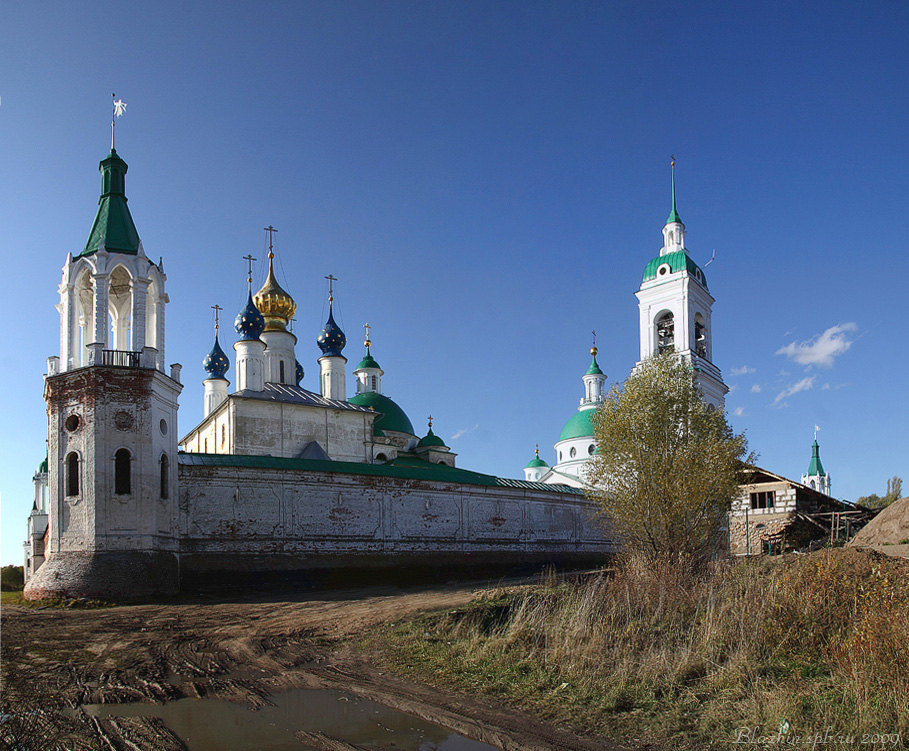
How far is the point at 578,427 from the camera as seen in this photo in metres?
49.2

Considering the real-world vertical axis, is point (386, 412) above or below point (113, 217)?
below

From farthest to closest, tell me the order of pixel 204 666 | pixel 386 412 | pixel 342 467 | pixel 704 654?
pixel 386 412, pixel 342 467, pixel 204 666, pixel 704 654

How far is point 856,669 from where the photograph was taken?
6965mm

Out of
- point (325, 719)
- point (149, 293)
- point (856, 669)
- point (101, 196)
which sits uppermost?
point (101, 196)

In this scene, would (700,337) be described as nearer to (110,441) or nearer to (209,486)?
(209,486)

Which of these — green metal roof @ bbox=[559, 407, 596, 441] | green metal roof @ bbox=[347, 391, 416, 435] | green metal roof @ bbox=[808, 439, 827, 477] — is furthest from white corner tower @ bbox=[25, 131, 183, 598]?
green metal roof @ bbox=[808, 439, 827, 477]

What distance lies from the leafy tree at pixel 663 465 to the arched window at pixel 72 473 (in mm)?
13314

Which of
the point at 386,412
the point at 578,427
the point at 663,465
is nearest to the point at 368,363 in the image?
the point at 386,412

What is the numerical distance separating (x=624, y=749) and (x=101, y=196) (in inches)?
→ 833

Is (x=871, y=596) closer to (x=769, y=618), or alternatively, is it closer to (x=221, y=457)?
(x=769, y=618)

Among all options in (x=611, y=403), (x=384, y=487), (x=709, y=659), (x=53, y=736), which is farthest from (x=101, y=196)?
(x=709, y=659)

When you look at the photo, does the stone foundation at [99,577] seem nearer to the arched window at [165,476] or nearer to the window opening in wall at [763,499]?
the arched window at [165,476]

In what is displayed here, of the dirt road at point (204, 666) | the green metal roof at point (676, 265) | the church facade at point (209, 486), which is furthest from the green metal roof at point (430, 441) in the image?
the dirt road at point (204, 666)

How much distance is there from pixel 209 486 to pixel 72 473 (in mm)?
3610
